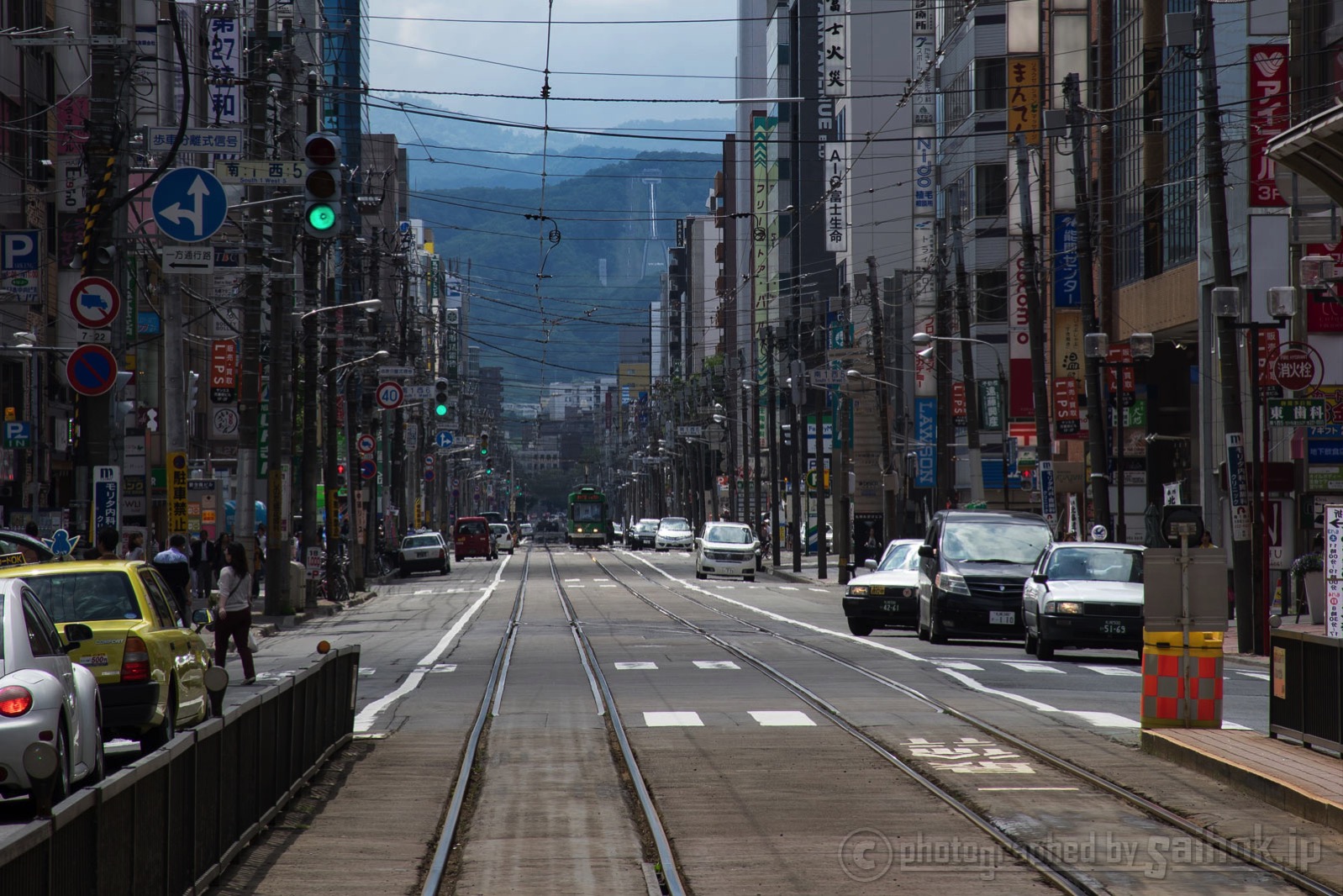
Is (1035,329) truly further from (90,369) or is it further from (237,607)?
(90,369)

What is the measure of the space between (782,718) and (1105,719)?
9.87 feet

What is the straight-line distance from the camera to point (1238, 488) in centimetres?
2950

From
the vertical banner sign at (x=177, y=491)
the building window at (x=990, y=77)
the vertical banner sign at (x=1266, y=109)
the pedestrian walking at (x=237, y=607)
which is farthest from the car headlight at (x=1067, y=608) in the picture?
the building window at (x=990, y=77)

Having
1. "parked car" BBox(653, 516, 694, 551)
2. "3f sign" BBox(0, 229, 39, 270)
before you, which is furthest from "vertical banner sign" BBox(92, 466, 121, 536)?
"parked car" BBox(653, 516, 694, 551)

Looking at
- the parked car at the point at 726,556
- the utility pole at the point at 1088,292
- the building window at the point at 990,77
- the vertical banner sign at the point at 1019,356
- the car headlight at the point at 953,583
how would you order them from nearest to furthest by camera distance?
the car headlight at the point at 953,583
the utility pole at the point at 1088,292
the vertical banner sign at the point at 1019,356
the parked car at the point at 726,556
the building window at the point at 990,77

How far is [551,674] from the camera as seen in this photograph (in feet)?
81.0

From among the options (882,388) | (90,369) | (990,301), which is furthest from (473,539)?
(90,369)

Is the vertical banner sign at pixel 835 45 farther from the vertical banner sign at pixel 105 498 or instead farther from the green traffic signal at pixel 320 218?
the green traffic signal at pixel 320 218

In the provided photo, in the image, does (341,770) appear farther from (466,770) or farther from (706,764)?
(706,764)

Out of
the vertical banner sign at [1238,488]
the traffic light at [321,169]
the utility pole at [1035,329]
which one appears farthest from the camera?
the utility pole at [1035,329]

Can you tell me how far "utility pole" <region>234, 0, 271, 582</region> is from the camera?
121 ft

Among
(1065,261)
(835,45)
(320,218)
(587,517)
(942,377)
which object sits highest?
(835,45)

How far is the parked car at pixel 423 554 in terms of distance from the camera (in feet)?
245

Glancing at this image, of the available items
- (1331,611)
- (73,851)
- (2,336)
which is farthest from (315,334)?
(73,851)
